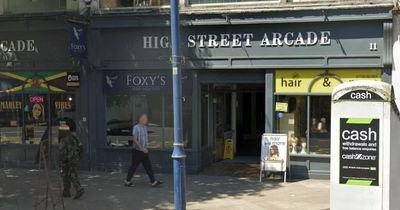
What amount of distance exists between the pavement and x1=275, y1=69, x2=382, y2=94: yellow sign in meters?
2.24

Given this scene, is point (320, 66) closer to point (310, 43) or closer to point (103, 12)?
point (310, 43)

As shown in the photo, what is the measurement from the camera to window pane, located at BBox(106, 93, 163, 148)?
1428cm

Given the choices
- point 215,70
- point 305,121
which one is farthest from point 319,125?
point 215,70

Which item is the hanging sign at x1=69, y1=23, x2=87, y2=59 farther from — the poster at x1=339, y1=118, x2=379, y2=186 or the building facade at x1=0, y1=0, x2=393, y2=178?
the poster at x1=339, y1=118, x2=379, y2=186

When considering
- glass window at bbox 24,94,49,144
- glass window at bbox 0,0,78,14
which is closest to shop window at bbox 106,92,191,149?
glass window at bbox 24,94,49,144

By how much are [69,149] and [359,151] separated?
619cm

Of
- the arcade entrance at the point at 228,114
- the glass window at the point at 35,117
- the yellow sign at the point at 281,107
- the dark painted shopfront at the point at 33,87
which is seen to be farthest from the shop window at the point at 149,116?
the yellow sign at the point at 281,107

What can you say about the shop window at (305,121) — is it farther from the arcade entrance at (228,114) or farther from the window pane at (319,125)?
the arcade entrance at (228,114)

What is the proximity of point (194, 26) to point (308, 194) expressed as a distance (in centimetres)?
514

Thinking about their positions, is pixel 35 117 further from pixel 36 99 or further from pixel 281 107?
pixel 281 107

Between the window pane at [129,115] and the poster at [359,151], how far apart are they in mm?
7391

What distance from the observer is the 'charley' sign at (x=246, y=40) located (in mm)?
12930


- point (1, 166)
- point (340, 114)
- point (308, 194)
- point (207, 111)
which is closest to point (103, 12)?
point (207, 111)

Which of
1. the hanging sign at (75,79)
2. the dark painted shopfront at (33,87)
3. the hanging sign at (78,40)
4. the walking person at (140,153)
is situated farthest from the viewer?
the dark painted shopfront at (33,87)
